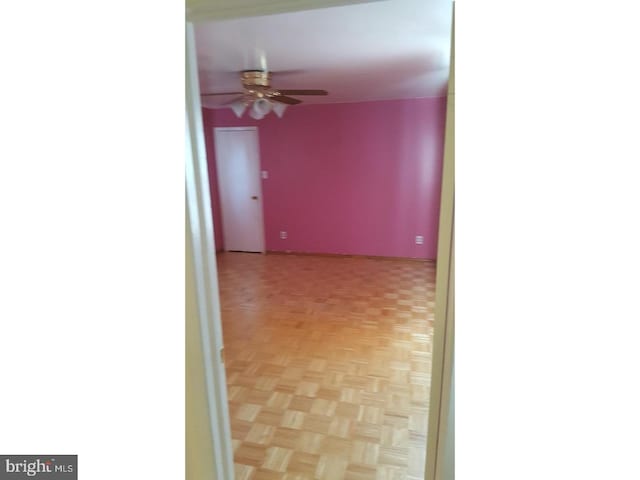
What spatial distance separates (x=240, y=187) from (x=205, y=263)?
4677 mm

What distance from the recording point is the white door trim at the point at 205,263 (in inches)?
35.8

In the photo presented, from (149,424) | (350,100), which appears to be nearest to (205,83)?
(350,100)

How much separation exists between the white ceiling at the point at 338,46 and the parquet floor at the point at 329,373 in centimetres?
196

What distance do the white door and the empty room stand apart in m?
0.02

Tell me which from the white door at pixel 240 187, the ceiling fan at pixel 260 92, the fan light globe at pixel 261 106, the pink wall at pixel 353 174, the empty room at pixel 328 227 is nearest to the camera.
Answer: the empty room at pixel 328 227

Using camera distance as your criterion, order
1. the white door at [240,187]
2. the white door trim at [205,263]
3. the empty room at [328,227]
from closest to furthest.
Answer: the white door trim at [205,263] → the empty room at [328,227] → the white door at [240,187]

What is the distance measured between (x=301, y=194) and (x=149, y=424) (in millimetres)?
4646

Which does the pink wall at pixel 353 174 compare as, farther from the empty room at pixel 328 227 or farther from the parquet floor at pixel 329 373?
the parquet floor at pixel 329 373

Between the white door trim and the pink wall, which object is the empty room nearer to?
the pink wall

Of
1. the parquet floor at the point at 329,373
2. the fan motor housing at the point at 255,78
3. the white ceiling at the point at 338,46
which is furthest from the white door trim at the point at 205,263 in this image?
the fan motor housing at the point at 255,78

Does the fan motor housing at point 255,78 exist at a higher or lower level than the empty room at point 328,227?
higher

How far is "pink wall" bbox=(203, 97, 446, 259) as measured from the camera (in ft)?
15.4

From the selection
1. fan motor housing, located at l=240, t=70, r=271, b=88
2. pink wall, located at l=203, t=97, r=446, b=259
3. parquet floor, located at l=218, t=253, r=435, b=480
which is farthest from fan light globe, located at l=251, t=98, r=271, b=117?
parquet floor, located at l=218, t=253, r=435, b=480
